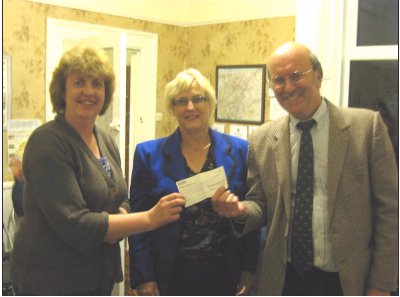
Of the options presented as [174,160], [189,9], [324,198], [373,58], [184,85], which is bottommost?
[324,198]

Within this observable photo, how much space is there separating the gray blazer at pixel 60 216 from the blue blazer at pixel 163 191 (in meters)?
0.32

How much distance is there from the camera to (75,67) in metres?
1.62

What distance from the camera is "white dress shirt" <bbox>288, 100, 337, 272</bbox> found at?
1.71 m

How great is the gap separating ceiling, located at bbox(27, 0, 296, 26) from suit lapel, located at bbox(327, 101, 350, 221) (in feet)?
7.94

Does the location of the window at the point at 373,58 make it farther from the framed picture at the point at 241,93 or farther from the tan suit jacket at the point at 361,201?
the tan suit jacket at the point at 361,201

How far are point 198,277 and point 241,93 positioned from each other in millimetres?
2699

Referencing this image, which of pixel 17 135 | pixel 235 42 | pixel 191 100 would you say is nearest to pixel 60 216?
pixel 191 100

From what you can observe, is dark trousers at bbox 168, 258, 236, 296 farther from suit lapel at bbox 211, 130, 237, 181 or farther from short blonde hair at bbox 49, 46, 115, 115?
short blonde hair at bbox 49, 46, 115, 115

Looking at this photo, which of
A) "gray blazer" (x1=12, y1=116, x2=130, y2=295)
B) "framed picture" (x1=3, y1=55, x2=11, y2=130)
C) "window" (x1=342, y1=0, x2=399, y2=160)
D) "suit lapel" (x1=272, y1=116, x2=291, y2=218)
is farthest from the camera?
"framed picture" (x1=3, y1=55, x2=11, y2=130)

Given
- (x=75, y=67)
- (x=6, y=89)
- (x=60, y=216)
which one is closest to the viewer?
(x=60, y=216)

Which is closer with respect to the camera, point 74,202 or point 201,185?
point 74,202

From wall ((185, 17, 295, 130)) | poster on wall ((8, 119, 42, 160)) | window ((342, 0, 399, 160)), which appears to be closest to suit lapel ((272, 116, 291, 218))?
window ((342, 0, 399, 160))

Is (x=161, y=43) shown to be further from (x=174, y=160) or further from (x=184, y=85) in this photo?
(x=174, y=160)

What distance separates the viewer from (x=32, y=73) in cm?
364
